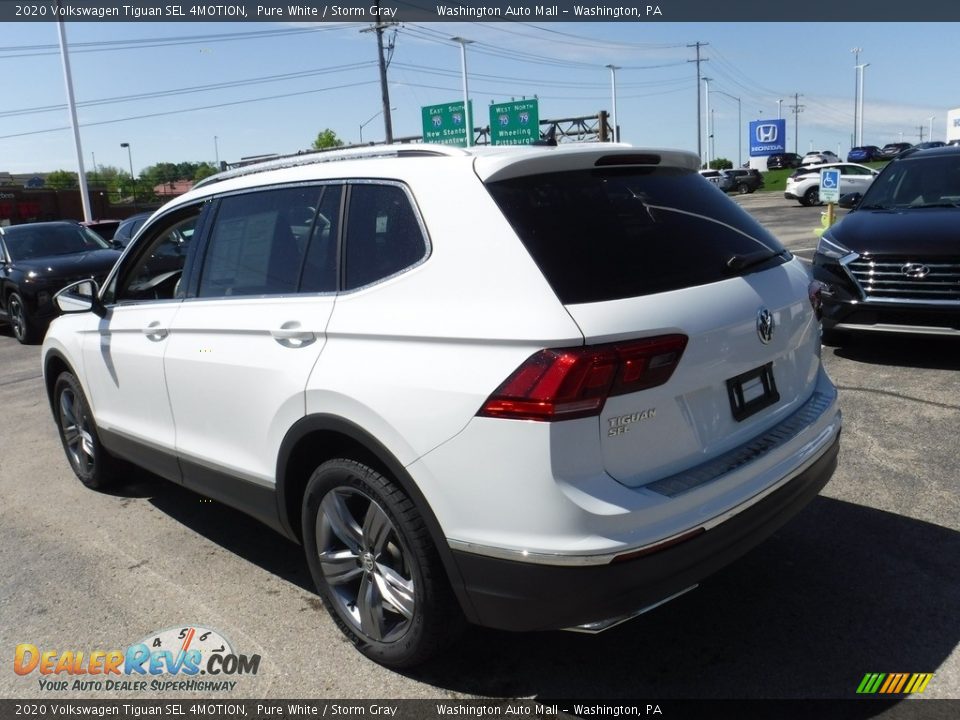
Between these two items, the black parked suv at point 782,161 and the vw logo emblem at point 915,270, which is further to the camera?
the black parked suv at point 782,161

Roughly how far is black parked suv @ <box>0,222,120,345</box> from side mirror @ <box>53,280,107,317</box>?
7.18m

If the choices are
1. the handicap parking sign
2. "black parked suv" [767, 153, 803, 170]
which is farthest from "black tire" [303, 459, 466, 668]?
"black parked suv" [767, 153, 803, 170]

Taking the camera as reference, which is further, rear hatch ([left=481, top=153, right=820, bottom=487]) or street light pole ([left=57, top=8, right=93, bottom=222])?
street light pole ([left=57, top=8, right=93, bottom=222])

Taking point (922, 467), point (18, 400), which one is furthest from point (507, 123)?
point (922, 467)

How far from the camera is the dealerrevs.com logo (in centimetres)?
312

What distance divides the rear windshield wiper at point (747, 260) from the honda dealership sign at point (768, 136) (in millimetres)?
83031

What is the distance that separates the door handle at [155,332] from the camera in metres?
3.94

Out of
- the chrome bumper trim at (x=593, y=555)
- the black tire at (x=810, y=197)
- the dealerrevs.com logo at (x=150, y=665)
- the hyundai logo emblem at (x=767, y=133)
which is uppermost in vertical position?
the hyundai logo emblem at (x=767, y=133)

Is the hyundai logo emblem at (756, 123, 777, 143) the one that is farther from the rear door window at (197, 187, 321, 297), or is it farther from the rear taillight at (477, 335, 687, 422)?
the rear taillight at (477, 335, 687, 422)

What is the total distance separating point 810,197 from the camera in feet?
109

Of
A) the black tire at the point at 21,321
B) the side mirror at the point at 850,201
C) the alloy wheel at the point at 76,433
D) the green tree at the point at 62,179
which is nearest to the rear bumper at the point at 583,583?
the alloy wheel at the point at 76,433

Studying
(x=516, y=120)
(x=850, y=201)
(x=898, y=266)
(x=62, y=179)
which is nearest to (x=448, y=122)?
(x=516, y=120)

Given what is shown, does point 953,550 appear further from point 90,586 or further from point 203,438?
point 90,586

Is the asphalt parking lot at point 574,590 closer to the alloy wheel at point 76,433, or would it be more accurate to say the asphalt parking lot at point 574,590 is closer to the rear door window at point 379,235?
the alloy wheel at point 76,433
